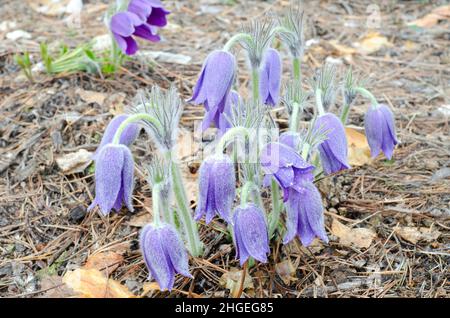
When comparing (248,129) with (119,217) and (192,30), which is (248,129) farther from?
(192,30)

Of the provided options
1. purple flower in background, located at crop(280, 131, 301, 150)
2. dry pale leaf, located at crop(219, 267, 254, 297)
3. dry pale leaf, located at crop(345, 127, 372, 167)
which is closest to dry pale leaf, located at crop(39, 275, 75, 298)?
dry pale leaf, located at crop(219, 267, 254, 297)

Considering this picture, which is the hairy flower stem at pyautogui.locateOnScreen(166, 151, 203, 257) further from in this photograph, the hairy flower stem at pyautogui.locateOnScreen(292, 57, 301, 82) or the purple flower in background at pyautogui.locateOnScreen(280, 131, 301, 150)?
the hairy flower stem at pyautogui.locateOnScreen(292, 57, 301, 82)

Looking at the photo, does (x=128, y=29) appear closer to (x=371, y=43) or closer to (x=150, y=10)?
(x=150, y=10)

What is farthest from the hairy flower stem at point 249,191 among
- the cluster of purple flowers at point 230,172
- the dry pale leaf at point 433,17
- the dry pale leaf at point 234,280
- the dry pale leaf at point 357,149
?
the dry pale leaf at point 433,17

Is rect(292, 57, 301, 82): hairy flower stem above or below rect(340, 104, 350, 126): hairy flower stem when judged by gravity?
above

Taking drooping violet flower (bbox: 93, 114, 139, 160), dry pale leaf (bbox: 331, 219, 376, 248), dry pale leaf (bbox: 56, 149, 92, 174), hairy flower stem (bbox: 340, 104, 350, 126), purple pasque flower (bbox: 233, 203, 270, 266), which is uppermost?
drooping violet flower (bbox: 93, 114, 139, 160)

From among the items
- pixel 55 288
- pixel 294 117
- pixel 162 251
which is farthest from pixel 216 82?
pixel 55 288
